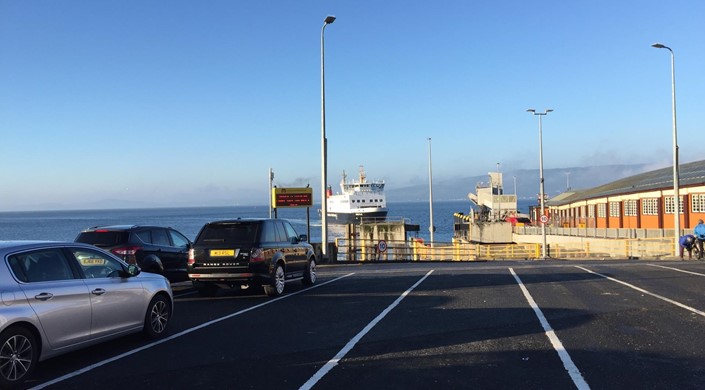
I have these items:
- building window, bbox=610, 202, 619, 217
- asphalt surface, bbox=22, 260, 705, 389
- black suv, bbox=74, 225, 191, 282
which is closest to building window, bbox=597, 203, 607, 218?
building window, bbox=610, 202, 619, 217

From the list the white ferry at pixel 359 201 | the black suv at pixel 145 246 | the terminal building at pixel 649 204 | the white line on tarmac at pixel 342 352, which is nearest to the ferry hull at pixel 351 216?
the white ferry at pixel 359 201

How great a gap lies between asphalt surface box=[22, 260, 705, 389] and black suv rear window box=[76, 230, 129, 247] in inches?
68.1

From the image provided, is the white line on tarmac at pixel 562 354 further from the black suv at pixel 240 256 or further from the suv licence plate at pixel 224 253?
the suv licence plate at pixel 224 253

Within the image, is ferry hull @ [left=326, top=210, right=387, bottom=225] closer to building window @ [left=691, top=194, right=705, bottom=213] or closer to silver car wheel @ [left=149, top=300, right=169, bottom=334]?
building window @ [left=691, top=194, right=705, bottom=213]

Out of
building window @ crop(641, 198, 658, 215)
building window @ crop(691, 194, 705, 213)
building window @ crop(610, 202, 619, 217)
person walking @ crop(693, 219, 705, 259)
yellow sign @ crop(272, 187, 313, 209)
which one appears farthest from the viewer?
building window @ crop(610, 202, 619, 217)

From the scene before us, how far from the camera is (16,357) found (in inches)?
215

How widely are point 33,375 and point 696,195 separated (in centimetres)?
4139

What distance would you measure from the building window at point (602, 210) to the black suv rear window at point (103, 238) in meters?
49.3

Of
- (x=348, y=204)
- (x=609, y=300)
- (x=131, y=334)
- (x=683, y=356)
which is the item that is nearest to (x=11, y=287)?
(x=131, y=334)

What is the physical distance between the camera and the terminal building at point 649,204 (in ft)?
124

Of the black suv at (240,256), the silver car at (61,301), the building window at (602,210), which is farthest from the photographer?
the building window at (602,210)

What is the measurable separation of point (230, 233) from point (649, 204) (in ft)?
134

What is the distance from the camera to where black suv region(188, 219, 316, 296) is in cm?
1122

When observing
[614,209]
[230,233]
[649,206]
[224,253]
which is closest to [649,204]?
[649,206]
